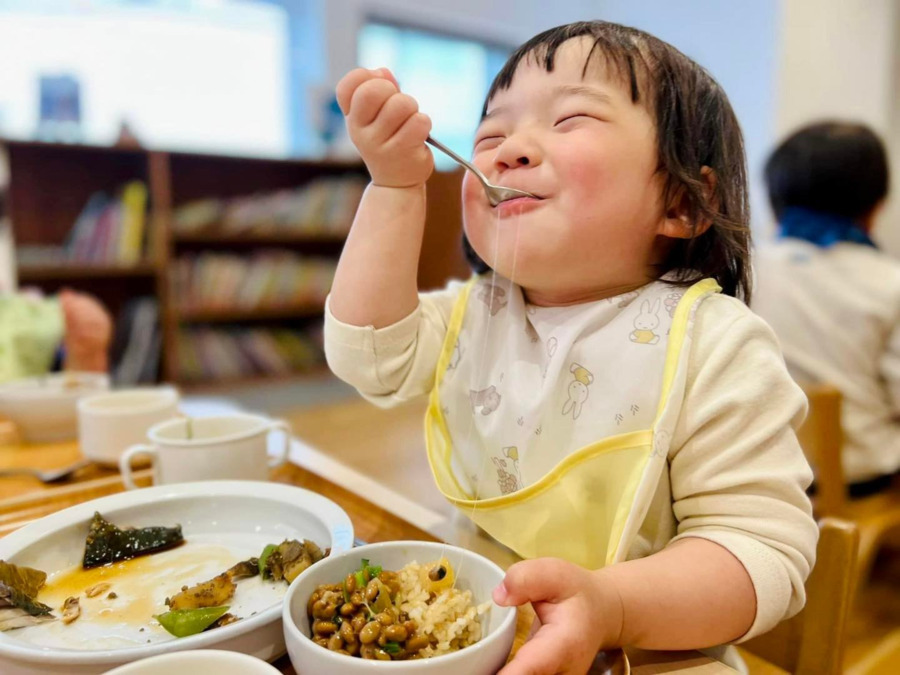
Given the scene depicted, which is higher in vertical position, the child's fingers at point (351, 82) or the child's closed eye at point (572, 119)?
the child's fingers at point (351, 82)

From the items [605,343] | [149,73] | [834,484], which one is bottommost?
[834,484]

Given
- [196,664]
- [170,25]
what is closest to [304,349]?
[170,25]

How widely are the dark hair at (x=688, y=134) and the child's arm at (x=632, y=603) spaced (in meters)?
0.27

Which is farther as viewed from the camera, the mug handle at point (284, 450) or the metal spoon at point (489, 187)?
the mug handle at point (284, 450)

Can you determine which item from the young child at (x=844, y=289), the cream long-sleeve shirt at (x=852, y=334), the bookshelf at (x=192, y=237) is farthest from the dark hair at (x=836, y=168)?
the bookshelf at (x=192, y=237)

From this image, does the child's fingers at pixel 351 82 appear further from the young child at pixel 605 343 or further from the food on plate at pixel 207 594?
the food on plate at pixel 207 594

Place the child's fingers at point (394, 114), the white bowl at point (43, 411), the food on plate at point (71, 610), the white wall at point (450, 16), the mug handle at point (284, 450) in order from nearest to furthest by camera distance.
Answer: the food on plate at point (71, 610) → the child's fingers at point (394, 114) → the mug handle at point (284, 450) → the white bowl at point (43, 411) → the white wall at point (450, 16)

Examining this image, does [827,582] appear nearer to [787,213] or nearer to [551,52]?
[551,52]

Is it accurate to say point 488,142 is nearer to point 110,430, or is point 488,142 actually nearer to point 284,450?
point 284,450

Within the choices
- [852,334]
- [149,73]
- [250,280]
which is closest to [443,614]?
[852,334]

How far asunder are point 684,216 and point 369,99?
313 millimetres

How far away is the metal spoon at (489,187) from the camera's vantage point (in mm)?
618

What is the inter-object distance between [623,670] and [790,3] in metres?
3.43

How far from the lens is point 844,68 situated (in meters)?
3.32
